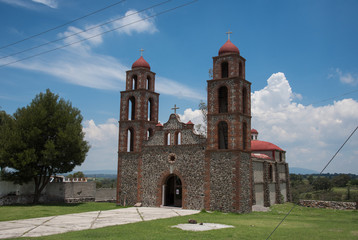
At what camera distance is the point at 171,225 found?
18062mm

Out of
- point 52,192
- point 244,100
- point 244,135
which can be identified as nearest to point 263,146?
point 244,135

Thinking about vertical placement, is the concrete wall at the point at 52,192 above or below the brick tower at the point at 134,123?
below

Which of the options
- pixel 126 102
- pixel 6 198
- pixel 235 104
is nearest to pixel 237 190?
pixel 235 104

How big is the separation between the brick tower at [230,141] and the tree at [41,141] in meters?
14.4

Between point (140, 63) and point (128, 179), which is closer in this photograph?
point (128, 179)

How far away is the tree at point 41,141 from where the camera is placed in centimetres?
3058

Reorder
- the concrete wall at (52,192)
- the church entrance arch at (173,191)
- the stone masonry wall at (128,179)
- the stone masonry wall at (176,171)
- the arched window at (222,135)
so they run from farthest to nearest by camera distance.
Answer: the concrete wall at (52,192) → the stone masonry wall at (128,179) → the arched window at (222,135) → the church entrance arch at (173,191) → the stone masonry wall at (176,171)

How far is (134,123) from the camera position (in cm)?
3183

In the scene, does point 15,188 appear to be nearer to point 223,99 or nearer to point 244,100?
point 223,99

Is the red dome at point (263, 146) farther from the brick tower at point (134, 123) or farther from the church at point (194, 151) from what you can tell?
the brick tower at point (134, 123)

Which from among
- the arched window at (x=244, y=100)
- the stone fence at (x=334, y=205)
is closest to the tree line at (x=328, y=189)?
the stone fence at (x=334, y=205)

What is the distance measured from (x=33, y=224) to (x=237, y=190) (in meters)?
14.4

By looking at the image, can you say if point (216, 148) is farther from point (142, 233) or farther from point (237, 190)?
point (142, 233)

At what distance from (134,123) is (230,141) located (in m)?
10.3
